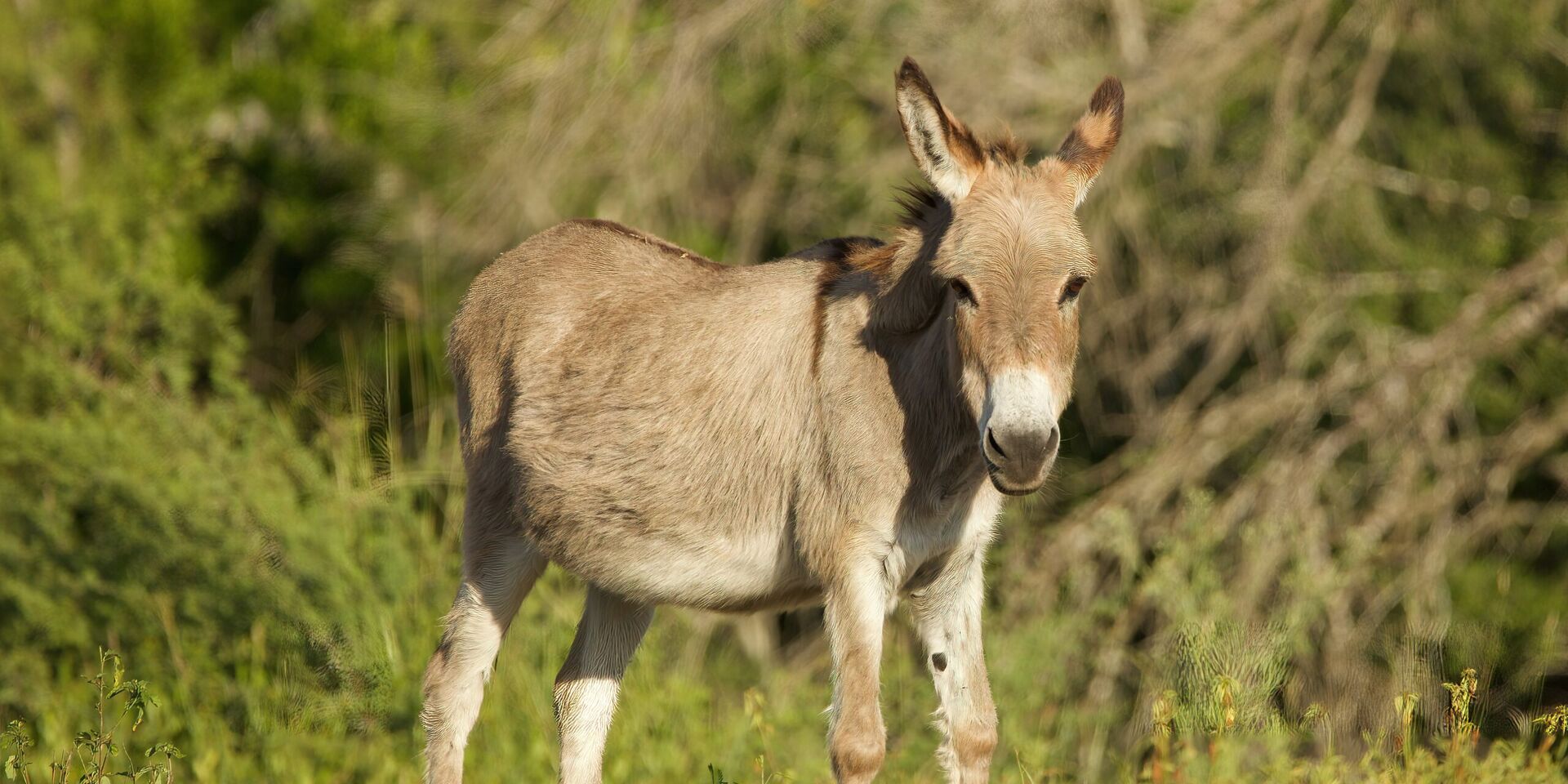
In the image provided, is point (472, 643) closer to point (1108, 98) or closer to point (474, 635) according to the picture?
point (474, 635)

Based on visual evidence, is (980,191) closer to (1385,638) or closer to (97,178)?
(1385,638)

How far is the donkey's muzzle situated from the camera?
3.33 meters

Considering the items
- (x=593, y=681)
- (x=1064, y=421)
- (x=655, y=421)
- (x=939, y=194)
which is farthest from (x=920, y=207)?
(x=1064, y=421)

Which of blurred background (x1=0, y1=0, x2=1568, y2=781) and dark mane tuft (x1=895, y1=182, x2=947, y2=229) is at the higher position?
dark mane tuft (x1=895, y1=182, x2=947, y2=229)

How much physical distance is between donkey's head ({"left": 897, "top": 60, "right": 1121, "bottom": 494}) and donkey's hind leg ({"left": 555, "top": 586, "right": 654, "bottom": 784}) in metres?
1.67

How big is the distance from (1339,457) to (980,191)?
204 inches

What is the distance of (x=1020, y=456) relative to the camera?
334cm

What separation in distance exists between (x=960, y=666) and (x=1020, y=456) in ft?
3.10

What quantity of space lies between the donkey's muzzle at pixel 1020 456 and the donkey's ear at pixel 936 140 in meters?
0.78

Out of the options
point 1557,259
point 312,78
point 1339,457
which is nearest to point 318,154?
point 312,78

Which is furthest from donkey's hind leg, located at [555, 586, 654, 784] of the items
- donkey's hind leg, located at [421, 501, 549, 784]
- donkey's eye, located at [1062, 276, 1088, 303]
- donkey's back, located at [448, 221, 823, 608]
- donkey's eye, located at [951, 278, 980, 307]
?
donkey's eye, located at [1062, 276, 1088, 303]

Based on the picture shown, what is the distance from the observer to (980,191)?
3.81 m

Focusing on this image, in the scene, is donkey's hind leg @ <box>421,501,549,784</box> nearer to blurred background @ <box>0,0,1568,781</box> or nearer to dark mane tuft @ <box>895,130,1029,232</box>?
blurred background @ <box>0,0,1568,781</box>

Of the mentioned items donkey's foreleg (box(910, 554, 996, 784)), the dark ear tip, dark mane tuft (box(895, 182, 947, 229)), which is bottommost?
donkey's foreleg (box(910, 554, 996, 784))
